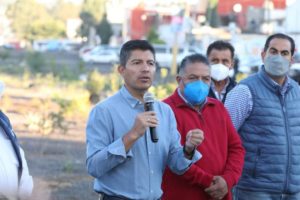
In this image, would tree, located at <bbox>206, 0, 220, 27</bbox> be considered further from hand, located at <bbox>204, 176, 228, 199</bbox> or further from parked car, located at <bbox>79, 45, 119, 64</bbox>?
hand, located at <bbox>204, 176, 228, 199</bbox>

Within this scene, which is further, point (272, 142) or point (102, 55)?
point (102, 55)

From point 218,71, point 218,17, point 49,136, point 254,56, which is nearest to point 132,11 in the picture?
point 218,17

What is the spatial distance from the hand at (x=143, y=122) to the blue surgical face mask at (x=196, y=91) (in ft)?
3.32

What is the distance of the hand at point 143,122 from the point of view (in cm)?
493

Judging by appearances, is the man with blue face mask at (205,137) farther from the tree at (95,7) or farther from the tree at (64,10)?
the tree at (64,10)

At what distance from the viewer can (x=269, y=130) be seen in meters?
6.27

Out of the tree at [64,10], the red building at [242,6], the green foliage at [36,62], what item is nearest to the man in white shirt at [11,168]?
the green foliage at [36,62]

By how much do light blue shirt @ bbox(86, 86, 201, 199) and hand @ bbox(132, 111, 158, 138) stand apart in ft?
0.59

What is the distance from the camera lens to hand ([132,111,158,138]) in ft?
16.2

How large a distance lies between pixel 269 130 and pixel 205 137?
0.59 metres

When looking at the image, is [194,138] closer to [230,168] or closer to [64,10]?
[230,168]

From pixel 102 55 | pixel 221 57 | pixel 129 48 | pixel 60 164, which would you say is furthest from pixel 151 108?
pixel 102 55

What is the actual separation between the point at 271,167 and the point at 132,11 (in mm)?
77618

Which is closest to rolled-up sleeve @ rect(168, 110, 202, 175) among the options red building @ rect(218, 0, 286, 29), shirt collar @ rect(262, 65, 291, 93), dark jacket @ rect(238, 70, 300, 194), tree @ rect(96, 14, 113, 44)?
dark jacket @ rect(238, 70, 300, 194)
